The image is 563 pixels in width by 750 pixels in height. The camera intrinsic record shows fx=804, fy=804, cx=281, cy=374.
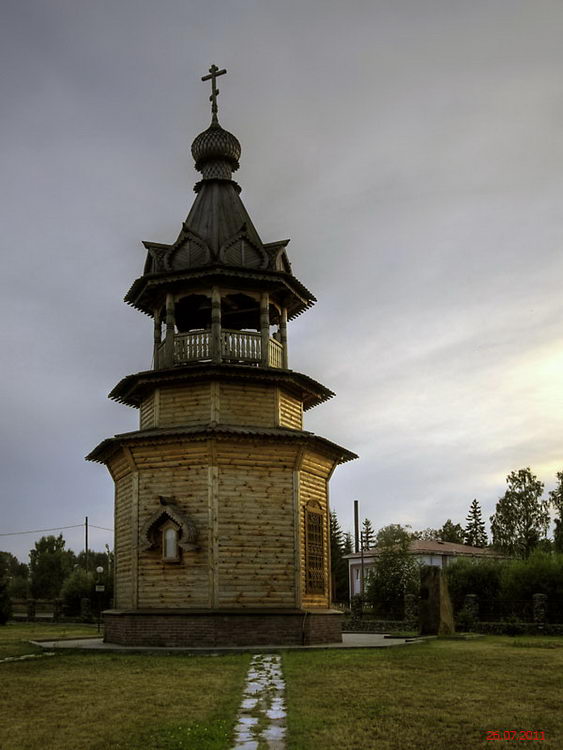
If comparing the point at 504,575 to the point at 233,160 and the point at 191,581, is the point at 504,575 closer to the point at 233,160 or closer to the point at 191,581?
the point at 191,581

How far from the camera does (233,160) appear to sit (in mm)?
25250

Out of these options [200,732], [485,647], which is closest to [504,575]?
[485,647]

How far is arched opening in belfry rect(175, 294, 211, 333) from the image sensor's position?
23.9 m

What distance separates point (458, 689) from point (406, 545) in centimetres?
3472

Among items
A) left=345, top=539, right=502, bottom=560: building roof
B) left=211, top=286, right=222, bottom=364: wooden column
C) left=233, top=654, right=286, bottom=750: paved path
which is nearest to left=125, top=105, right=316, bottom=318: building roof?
left=211, top=286, right=222, bottom=364: wooden column

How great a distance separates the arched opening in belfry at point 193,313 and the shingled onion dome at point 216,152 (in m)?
4.01

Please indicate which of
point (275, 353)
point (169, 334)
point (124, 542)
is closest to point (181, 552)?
point (124, 542)

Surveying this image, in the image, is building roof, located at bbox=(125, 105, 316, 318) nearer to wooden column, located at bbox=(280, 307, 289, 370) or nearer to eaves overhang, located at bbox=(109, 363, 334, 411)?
wooden column, located at bbox=(280, 307, 289, 370)

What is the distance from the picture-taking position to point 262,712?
10.4 metres

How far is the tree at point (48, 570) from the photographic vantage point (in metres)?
86.4

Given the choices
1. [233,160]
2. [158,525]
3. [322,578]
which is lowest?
[322,578]

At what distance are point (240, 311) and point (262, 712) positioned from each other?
51.1 feet

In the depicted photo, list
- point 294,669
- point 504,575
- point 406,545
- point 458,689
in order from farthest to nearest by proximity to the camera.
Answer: point 406,545 < point 504,575 < point 294,669 < point 458,689

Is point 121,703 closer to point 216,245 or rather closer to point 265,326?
point 265,326
